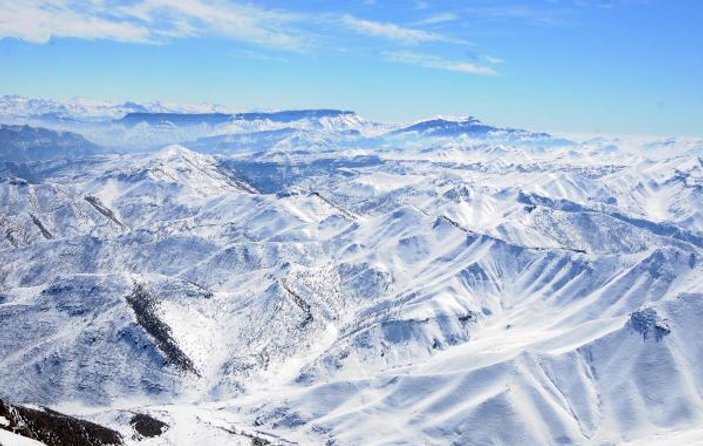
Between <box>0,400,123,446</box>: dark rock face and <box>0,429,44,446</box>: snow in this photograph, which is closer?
<box>0,429,44,446</box>: snow

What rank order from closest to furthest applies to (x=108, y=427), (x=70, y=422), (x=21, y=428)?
(x=21, y=428) < (x=70, y=422) < (x=108, y=427)

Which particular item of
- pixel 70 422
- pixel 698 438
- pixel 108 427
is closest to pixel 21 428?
pixel 70 422

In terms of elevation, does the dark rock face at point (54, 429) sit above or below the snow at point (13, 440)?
below

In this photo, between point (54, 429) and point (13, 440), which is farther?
point (54, 429)

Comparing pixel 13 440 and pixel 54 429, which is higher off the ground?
pixel 13 440

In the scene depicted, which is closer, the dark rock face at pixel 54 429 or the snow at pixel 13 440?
the snow at pixel 13 440

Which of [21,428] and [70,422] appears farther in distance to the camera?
Answer: [70,422]

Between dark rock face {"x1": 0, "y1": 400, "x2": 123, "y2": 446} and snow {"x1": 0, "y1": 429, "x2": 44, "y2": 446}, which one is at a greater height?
snow {"x1": 0, "y1": 429, "x2": 44, "y2": 446}

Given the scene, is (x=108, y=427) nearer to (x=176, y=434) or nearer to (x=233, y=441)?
(x=176, y=434)
